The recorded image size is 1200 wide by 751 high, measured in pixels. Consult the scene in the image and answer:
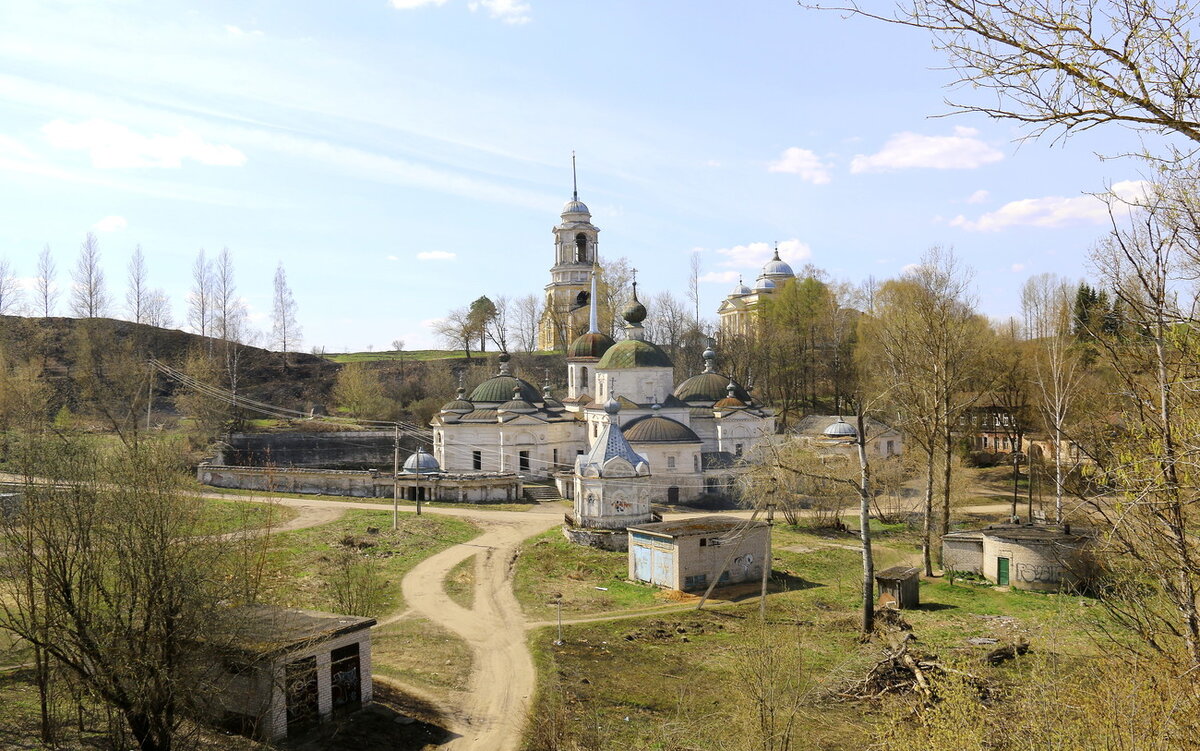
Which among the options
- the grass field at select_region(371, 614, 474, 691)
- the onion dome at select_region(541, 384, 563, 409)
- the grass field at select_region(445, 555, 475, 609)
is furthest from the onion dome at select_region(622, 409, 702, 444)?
the grass field at select_region(371, 614, 474, 691)

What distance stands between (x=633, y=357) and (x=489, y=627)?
2127 centimetres

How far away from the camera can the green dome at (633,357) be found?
39.5 meters

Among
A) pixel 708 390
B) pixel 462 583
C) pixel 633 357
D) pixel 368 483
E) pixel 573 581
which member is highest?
pixel 633 357

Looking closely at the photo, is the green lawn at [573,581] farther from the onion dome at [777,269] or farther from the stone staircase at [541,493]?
the onion dome at [777,269]

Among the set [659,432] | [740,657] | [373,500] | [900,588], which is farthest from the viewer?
[373,500]

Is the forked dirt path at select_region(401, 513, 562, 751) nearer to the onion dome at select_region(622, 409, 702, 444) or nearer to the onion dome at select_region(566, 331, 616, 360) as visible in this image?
the onion dome at select_region(622, 409, 702, 444)

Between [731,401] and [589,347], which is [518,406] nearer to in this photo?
[589,347]

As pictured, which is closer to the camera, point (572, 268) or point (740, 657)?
point (740, 657)

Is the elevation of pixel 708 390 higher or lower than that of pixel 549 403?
higher

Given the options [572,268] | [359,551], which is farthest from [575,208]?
[359,551]

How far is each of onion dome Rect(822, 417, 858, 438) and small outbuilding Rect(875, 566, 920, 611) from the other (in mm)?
20905

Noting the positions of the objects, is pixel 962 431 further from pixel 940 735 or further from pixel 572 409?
pixel 940 735

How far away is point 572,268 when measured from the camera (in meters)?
66.0

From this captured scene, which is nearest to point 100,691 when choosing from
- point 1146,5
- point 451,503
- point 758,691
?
point 758,691
